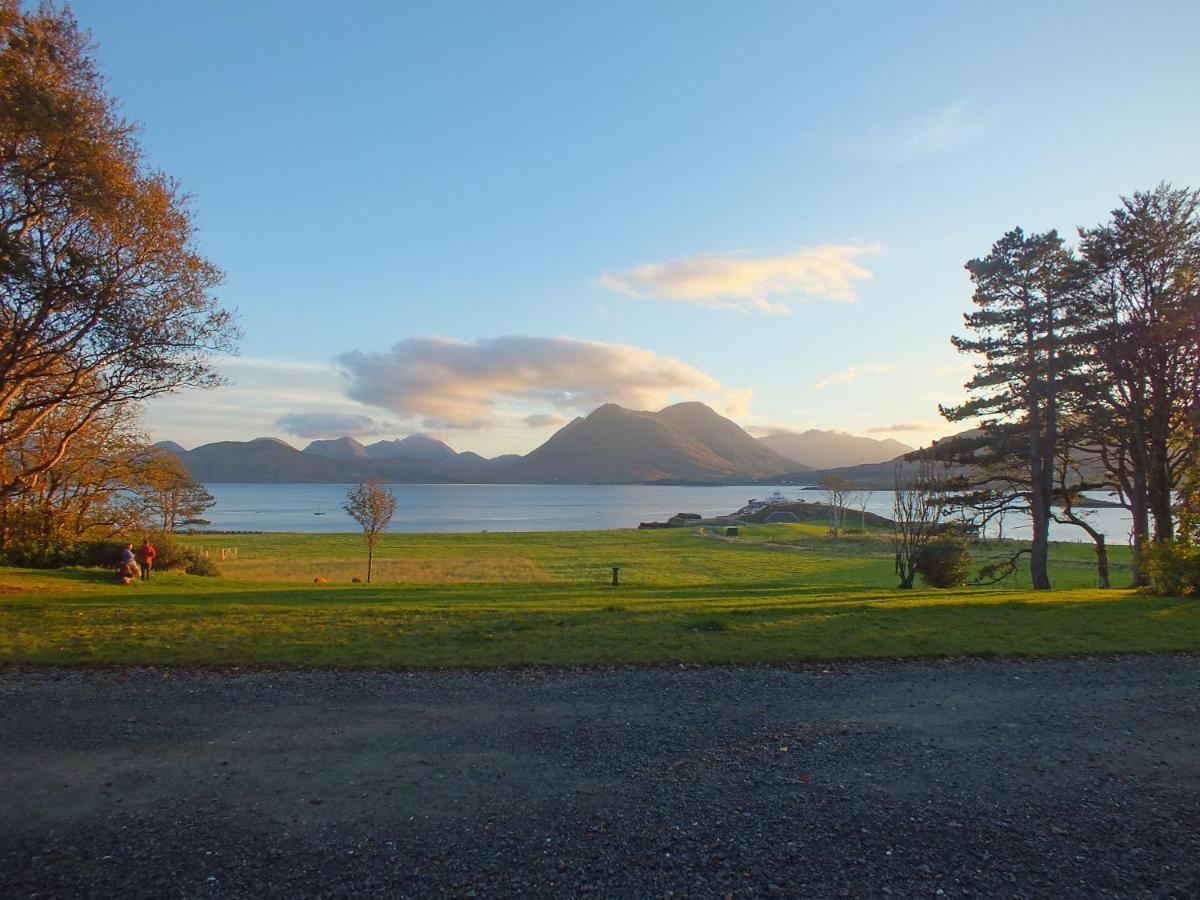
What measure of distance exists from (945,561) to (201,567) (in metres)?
30.1

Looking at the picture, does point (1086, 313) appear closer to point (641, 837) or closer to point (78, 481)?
point (641, 837)

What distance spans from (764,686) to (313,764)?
18.9 feet

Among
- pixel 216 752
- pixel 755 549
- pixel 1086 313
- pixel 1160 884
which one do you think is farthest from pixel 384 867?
pixel 755 549

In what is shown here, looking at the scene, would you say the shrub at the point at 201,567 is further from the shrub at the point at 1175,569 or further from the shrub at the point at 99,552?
the shrub at the point at 1175,569

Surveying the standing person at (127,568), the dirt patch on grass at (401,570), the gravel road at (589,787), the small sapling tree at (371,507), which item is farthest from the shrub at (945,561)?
the standing person at (127,568)

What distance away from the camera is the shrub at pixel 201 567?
27539 mm

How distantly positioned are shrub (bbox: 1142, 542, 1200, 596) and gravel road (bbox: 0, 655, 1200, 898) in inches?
453

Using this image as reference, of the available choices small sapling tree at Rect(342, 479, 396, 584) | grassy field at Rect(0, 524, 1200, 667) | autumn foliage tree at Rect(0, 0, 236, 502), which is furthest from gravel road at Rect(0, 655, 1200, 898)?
small sapling tree at Rect(342, 479, 396, 584)

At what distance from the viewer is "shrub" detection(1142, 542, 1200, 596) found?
1755cm

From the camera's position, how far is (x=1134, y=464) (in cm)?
2366

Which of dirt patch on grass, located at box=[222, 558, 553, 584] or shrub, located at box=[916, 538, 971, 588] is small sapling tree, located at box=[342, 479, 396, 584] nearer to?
dirt patch on grass, located at box=[222, 558, 553, 584]

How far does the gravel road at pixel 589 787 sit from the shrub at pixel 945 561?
17.2m

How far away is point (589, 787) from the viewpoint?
5793mm

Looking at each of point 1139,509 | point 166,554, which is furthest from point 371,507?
point 1139,509
